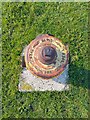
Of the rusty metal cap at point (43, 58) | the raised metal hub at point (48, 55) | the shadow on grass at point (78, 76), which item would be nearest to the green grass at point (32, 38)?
the shadow on grass at point (78, 76)

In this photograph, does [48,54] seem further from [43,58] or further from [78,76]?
[78,76]

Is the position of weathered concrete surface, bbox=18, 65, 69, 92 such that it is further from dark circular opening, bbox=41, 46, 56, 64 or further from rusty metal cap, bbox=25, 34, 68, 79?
dark circular opening, bbox=41, 46, 56, 64

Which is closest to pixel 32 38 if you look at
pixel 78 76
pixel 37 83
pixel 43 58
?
pixel 37 83

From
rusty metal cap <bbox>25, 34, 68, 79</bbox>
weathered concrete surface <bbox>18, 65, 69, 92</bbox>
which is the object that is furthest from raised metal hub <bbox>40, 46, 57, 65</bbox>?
weathered concrete surface <bbox>18, 65, 69, 92</bbox>

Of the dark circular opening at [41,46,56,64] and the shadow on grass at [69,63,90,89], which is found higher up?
the dark circular opening at [41,46,56,64]

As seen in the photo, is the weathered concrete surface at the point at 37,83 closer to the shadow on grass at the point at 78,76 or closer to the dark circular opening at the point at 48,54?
the shadow on grass at the point at 78,76

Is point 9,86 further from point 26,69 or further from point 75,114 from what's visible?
point 75,114

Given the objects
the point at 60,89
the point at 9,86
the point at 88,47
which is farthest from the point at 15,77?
the point at 88,47
